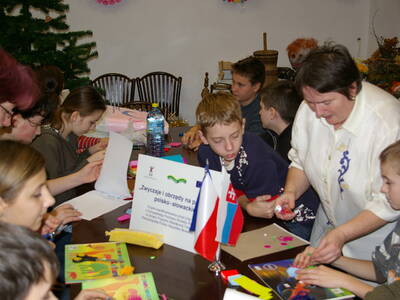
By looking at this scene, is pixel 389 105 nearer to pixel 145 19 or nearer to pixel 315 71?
pixel 315 71

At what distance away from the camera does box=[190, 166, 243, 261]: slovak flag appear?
4.95ft

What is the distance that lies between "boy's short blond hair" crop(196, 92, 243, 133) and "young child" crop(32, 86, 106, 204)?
81 centimetres

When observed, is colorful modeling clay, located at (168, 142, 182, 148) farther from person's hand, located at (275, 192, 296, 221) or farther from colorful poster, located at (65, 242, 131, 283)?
colorful poster, located at (65, 242, 131, 283)

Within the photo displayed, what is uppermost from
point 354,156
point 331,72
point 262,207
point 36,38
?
point 36,38

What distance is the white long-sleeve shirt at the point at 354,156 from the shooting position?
172cm

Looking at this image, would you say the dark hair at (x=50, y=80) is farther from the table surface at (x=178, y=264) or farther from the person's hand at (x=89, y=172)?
the table surface at (x=178, y=264)

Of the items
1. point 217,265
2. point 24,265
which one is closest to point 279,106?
point 217,265

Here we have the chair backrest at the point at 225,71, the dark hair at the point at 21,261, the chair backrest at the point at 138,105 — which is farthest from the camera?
the chair backrest at the point at 225,71

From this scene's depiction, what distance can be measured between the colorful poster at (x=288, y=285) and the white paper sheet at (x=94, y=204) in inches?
32.5

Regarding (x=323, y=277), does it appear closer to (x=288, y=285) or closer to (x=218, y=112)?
(x=288, y=285)

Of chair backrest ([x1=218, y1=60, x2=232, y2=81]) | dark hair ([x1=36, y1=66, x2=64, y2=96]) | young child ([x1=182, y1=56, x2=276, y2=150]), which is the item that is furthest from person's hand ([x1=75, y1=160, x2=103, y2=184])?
chair backrest ([x1=218, y1=60, x2=232, y2=81])

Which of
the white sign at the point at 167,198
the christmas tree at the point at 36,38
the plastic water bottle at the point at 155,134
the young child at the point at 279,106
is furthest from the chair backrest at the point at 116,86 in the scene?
the white sign at the point at 167,198

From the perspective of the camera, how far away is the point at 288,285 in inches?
56.4

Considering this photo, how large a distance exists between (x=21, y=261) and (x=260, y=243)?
1.02 m
